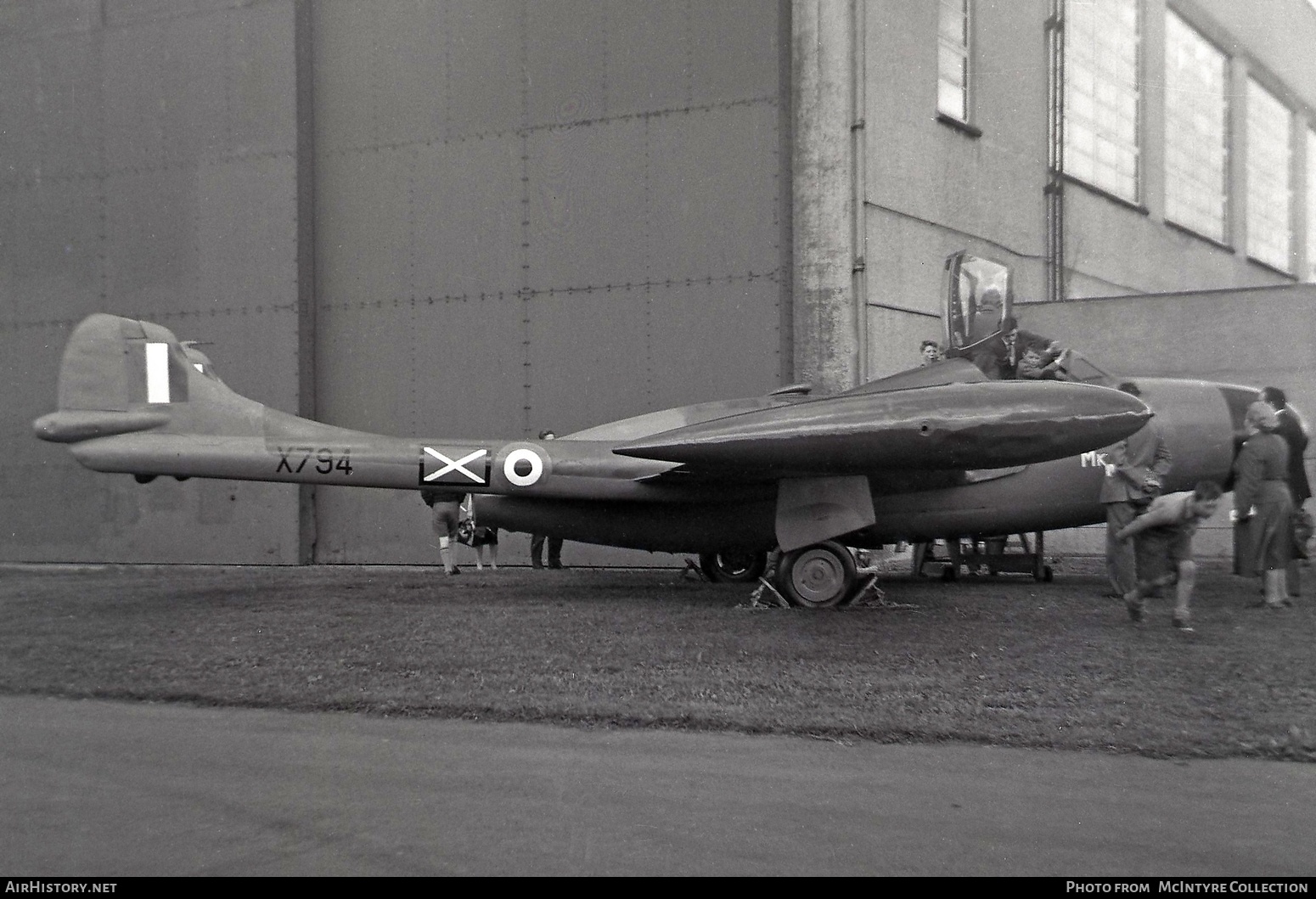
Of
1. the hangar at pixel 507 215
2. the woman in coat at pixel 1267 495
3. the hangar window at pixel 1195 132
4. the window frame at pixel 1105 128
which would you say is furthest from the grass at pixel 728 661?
the hangar window at pixel 1195 132

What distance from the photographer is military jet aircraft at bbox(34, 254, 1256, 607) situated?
9.08 m

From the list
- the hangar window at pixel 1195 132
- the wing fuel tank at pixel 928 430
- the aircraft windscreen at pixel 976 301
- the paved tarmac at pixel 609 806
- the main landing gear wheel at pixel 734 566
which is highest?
the hangar window at pixel 1195 132

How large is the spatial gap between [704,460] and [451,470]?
8.04 ft

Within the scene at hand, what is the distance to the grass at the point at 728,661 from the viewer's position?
18.4 feet

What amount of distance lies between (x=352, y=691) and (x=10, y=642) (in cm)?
364

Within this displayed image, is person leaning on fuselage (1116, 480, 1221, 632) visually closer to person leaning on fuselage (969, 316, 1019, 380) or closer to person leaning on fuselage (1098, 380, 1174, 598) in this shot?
person leaning on fuselage (1098, 380, 1174, 598)

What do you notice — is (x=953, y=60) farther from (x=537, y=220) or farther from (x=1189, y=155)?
(x=1189, y=155)

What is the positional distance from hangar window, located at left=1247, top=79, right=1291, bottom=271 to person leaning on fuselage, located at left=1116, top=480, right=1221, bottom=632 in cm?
2355

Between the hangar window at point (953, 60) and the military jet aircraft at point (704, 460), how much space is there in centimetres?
584

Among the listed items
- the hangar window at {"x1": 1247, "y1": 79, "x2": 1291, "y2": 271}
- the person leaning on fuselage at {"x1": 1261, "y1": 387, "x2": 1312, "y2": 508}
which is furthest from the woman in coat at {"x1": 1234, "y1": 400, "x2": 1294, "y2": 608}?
the hangar window at {"x1": 1247, "y1": 79, "x2": 1291, "y2": 271}

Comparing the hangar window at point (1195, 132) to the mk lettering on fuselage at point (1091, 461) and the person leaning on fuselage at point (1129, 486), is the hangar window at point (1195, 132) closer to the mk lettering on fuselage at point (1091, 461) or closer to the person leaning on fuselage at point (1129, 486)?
the mk lettering on fuselage at point (1091, 461)

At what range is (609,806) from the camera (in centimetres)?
431

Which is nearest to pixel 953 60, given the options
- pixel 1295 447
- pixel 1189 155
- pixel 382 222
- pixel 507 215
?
pixel 507 215

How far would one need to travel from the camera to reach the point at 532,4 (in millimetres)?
15203
